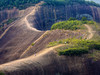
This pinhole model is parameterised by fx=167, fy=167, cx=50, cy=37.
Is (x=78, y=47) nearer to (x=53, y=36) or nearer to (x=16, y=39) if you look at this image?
(x=53, y=36)

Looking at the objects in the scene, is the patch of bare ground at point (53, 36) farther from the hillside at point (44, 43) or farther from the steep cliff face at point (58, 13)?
the steep cliff face at point (58, 13)

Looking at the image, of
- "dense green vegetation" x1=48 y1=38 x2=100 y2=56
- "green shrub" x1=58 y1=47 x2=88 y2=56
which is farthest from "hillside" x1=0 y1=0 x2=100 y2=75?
"green shrub" x1=58 y1=47 x2=88 y2=56

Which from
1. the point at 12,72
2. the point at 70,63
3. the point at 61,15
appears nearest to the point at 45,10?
the point at 61,15

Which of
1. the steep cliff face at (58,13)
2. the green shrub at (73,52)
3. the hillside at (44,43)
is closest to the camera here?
the hillside at (44,43)

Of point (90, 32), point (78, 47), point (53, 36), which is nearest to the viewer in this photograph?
point (78, 47)

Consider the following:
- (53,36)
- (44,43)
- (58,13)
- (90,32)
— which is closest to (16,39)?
(44,43)

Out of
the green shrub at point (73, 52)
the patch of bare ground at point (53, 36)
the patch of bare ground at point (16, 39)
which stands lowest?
the patch of bare ground at point (16, 39)

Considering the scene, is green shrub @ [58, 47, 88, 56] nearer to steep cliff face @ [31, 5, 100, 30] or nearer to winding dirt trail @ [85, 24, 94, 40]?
winding dirt trail @ [85, 24, 94, 40]

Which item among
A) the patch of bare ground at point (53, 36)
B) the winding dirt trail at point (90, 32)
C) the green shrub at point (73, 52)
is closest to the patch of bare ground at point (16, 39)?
the patch of bare ground at point (53, 36)
